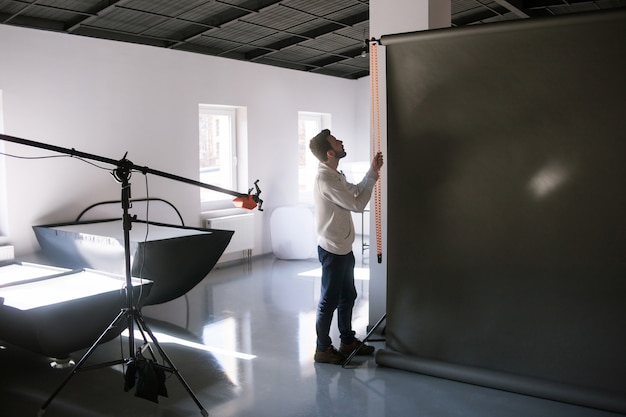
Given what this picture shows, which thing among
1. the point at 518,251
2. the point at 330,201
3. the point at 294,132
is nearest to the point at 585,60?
the point at 518,251

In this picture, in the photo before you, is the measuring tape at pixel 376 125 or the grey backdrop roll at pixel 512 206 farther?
the measuring tape at pixel 376 125

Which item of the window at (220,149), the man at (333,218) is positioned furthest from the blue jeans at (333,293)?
the window at (220,149)

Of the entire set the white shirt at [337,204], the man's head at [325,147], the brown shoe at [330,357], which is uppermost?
the man's head at [325,147]

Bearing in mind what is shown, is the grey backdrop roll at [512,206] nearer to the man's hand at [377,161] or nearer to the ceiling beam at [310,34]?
the man's hand at [377,161]

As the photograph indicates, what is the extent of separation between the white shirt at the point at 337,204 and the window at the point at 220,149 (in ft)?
11.1

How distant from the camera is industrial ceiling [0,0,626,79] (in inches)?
203

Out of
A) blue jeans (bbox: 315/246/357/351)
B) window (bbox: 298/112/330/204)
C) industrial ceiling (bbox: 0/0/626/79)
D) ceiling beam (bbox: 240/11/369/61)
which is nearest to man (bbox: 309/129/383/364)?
blue jeans (bbox: 315/246/357/351)

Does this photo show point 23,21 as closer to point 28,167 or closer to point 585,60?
point 28,167

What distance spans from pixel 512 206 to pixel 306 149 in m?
5.66

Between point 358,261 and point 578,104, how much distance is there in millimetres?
4292

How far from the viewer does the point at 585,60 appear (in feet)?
10.1

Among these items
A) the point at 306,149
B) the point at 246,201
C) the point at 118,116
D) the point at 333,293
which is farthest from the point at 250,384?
the point at 306,149

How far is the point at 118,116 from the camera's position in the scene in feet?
19.2

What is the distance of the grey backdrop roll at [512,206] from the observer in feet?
10.2
